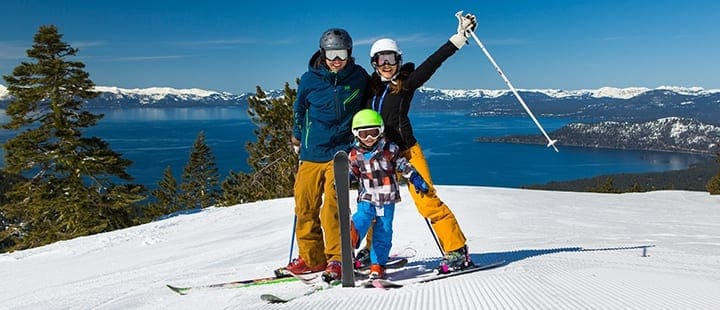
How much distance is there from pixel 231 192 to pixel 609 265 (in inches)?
997

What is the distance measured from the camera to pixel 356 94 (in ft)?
13.7

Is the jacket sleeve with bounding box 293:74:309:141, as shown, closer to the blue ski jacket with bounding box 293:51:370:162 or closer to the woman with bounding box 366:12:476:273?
the blue ski jacket with bounding box 293:51:370:162

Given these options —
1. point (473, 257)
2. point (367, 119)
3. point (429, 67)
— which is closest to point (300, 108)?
point (367, 119)

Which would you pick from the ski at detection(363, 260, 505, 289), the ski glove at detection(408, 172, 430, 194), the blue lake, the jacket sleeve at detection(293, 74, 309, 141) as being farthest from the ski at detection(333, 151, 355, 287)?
the blue lake

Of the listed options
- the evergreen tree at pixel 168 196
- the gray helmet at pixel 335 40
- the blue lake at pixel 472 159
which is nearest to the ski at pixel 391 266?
the gray helmet at pixel 335 40

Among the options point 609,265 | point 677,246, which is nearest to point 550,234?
point 677,246

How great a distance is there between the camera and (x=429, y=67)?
412 centimetres

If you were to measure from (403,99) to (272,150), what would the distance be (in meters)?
22.1

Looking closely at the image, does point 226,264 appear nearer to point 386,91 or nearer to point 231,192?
point 386,91

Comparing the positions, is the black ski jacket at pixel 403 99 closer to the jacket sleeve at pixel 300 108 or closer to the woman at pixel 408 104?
the woman at pixel 408 104

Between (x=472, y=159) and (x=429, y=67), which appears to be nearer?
(x=429, y=67)

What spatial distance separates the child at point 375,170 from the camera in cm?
392

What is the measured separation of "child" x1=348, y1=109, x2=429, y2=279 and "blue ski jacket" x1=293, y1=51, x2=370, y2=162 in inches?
9.3

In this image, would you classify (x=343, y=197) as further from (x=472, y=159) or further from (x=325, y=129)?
(x=472, y=159)
